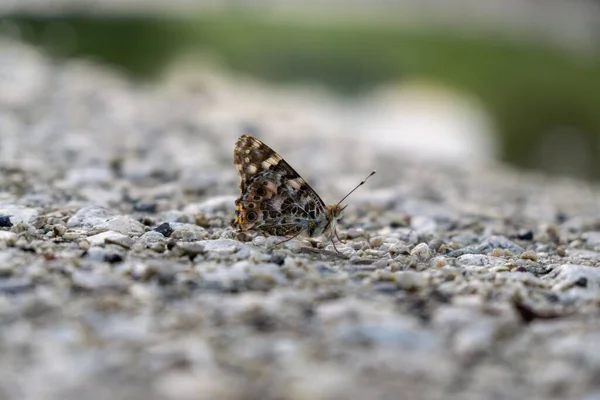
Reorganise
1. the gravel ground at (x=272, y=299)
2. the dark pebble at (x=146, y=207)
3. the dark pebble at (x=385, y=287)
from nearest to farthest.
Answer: the gravel ground at (x=272, y=299), the dark pebble at (x=385, y=287), the dark pebble at (x=146, y=207)

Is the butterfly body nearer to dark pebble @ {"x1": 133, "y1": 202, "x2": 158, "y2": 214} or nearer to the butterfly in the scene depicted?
the butterfly

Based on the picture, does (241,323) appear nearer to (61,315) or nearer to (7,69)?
(61,315)

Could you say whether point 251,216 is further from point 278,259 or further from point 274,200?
point 278,259

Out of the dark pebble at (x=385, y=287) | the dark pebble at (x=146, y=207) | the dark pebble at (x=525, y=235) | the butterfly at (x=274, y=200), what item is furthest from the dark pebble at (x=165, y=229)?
the dark pebble at (x=525, y=235)

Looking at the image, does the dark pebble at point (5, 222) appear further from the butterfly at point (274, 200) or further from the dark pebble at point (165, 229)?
the butterfly at point (274, 200)

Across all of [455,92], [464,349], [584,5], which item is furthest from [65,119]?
[584,5]

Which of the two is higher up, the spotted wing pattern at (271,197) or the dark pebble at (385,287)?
the spotted wing pattern at (271,197)

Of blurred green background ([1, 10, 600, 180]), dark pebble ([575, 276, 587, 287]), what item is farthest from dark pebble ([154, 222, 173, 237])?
blurred green background ([1, 10, 600, 180])
